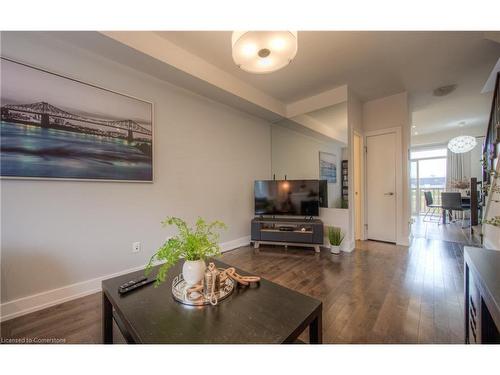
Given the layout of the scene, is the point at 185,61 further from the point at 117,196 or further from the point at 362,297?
the point at 362,297

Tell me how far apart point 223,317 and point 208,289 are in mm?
191

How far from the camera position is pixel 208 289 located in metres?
1.05

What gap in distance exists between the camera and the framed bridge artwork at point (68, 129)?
1.61 meters

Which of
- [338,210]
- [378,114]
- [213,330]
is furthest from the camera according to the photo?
[378,114]

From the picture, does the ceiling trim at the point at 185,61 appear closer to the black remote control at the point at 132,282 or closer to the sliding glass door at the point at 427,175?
the black remote control at the point at 132,282

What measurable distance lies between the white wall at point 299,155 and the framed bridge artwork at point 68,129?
7.83 ft

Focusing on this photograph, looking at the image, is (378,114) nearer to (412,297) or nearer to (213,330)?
(412,297)

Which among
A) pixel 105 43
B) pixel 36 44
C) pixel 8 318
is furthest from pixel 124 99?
pixel 8 318

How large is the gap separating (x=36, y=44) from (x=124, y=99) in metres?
0.71

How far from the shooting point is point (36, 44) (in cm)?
173

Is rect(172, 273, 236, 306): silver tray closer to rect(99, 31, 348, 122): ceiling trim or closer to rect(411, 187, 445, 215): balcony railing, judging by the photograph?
rect(99, 31, 348, 122): ceiling trim

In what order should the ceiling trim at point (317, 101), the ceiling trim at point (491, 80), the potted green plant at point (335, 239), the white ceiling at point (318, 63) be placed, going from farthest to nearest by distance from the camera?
the ceiling trim at point (317, 101) → the potted green plant at point (335, 239) → the ceiling trim at point (491, 80) → the white ceiling at point (318, 63)

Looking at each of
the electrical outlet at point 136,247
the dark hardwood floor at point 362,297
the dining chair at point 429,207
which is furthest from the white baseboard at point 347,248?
the dining chair at point 429,207

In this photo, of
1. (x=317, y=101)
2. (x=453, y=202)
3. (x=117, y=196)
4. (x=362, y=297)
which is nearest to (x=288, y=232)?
(x=362, y=297)
